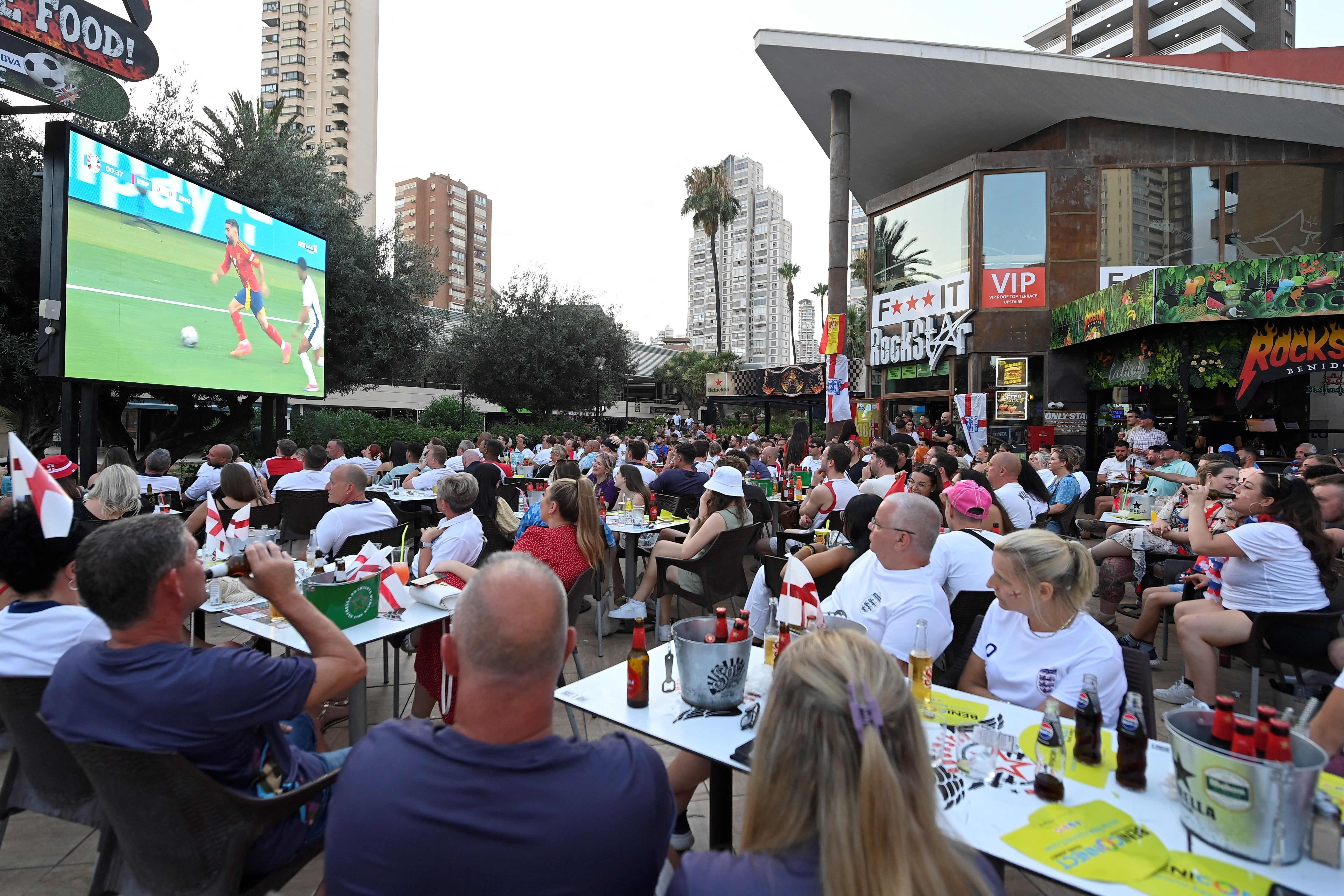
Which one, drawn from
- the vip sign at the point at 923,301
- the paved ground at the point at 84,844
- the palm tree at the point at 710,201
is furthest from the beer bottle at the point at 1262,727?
the palm tree at the point at 710,201

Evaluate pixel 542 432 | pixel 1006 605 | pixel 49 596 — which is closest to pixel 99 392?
pixel 542 432

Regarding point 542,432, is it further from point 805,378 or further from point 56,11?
point 56,11

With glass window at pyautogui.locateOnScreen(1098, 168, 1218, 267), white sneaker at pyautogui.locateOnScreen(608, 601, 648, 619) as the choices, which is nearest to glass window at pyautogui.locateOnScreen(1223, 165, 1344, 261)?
glass window at pyautogui.locateOnScreen(1098, 168, 1218, 267)

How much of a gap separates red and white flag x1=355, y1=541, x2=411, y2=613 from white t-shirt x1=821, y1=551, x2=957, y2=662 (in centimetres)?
201

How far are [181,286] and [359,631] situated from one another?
8535 millimetres

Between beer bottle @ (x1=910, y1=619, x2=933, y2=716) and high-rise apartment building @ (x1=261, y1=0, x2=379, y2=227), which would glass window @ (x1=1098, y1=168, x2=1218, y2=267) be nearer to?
beer bottle @ (x1=910, y1=619, x2=933, y2=716)

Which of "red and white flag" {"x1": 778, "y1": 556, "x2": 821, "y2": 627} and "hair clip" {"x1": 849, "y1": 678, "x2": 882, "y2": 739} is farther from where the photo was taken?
"red and white flag" {"x1": 778, "y1": 556, "x2": 821, "y2": 627}

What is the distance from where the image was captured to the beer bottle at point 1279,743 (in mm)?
1476

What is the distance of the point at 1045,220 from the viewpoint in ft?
52.2

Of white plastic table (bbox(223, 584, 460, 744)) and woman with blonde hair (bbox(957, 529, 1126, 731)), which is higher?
woman with blonde hair (bbox(957, 529, 1126, 731))

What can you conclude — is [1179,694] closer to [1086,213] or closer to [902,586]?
[902,586]

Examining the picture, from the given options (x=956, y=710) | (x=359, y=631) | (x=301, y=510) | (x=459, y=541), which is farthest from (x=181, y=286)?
(x=956, y=710)

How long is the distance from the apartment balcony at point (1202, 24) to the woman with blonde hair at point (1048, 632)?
48.1 m

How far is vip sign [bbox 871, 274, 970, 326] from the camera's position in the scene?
54.7ft
